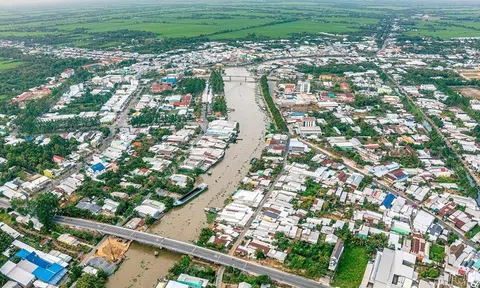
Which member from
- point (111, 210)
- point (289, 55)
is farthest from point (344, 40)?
point (111, 210)

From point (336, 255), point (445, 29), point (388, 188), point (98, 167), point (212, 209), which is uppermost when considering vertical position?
point (445, 29)

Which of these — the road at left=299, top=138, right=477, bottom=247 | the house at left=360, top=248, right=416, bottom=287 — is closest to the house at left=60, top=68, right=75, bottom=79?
the road at left=299, top=138, right=477, bottom=247

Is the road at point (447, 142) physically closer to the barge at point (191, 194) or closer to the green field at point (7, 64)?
the barge at point (191, 194)

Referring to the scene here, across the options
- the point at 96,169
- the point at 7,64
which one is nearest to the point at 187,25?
the point at 7,64

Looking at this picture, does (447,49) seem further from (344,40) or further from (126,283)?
(126,283)

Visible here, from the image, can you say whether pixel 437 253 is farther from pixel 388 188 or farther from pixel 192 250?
pixel 192 250
